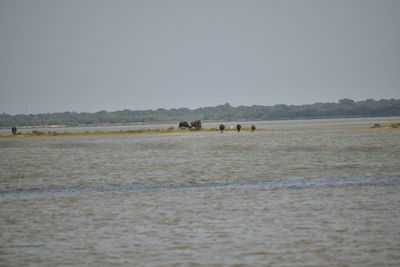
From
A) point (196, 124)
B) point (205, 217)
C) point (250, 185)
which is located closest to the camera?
point (205, 217)

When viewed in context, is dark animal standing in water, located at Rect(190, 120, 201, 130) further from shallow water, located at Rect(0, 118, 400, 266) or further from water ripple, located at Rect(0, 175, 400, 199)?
water ripple, located at Rect(0, 175, 400, 199)

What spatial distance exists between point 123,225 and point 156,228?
1024mm

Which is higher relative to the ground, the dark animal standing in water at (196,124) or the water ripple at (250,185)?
the dark animal standing in water at (196,124)

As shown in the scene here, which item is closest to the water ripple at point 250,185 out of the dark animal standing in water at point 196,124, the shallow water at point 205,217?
the shallow water at point 205,217

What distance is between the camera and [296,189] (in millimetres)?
21391

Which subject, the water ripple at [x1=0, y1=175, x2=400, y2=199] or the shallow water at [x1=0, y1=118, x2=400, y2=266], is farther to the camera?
the water ripple at [x1=0, y1=175, x2=400, y2=199]

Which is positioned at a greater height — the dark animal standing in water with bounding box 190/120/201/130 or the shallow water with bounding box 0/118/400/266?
the dark animal standing in water with bounding box 190/120/201/130

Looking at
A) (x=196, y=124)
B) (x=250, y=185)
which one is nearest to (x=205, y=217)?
(x=250, y=185)

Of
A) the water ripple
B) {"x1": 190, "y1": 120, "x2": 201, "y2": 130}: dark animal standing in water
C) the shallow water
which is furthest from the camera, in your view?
{"x1": 190, "y1": 120, "x2": 201, "y2": 130}: dark animal standing in water

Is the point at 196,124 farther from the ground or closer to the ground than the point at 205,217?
farther from the ground

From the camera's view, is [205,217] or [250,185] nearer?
[205,217]

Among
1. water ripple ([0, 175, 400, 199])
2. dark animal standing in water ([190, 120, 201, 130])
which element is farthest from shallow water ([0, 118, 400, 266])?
dark animal standing in water ([190, 120, 201, 130])

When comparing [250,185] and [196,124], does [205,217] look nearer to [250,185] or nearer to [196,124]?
[250,185]

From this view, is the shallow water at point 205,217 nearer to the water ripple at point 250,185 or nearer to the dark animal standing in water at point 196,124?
the water ripple at point 250,185
